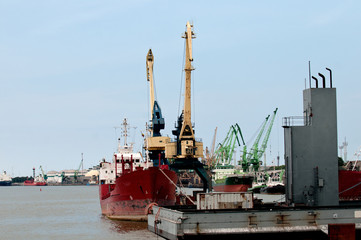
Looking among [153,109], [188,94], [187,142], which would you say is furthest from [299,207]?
[153,109]

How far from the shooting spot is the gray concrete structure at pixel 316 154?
28.2 meters

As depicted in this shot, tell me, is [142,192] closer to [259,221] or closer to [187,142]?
[187,142]

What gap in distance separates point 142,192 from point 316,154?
29.2 meters

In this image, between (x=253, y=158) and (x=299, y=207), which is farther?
(x=253, y=158)

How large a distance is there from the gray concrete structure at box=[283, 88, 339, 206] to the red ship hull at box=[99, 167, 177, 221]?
1070 inches

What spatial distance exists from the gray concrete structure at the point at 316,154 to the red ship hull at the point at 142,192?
2718cm

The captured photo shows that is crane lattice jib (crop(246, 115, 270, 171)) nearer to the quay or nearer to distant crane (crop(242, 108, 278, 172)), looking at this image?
distant crane (crop(242, 108, 278, 172))

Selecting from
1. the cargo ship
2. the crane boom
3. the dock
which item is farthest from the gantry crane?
the dock

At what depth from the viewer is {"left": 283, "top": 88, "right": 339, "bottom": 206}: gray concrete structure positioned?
1111 inches

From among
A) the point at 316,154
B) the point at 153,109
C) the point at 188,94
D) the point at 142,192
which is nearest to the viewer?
the point at 316,154

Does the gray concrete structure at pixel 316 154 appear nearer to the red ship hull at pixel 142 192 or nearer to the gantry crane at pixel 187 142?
the red ship hull at pixel 142 192

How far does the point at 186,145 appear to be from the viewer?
77.9 m

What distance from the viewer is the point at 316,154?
1114 inches

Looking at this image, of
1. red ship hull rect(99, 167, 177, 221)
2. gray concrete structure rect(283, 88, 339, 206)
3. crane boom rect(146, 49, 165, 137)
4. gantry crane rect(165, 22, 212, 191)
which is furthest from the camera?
crane boom rect(146, 49, 165, 137)
